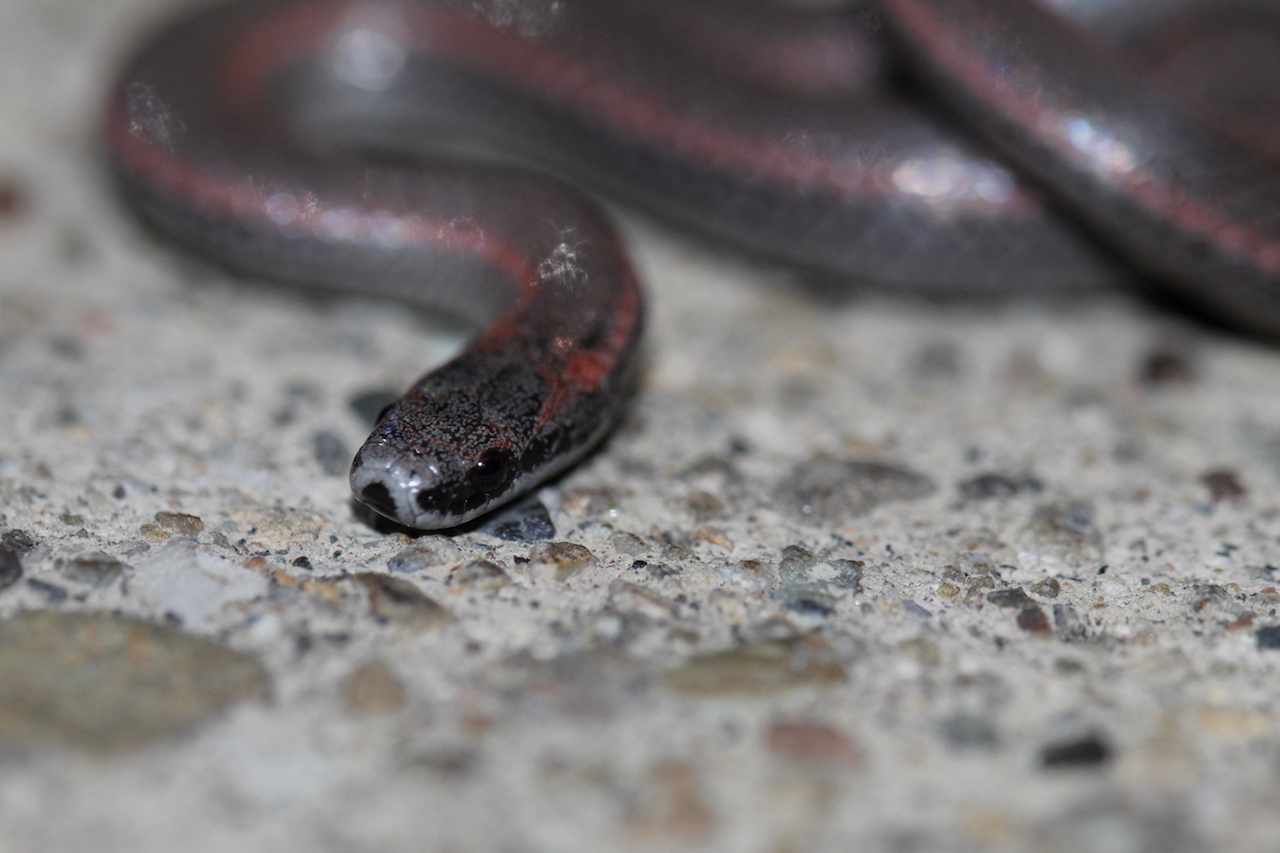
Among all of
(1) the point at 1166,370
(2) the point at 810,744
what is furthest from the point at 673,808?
(1) the point at 1166,370

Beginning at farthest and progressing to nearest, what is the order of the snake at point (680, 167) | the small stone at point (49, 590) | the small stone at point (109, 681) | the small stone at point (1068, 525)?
the snake at point (680, 167), the small stone at point (1068, 525), the small stone at point (49, 590), the small stone at point (109, 681)

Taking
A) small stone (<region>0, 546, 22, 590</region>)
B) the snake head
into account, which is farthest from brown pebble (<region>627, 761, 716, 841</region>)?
small stone (<region>0, 546, 22, 590</region>)

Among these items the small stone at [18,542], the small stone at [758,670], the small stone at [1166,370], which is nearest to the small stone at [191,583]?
the small stone at [18,542]

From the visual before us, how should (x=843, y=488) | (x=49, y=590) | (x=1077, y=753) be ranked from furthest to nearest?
(x=843, y=488), (x=49, y=590), (x=1077, y=753)

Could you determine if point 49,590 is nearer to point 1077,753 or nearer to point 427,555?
point 427,555

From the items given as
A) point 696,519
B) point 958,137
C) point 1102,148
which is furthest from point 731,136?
point 696,519

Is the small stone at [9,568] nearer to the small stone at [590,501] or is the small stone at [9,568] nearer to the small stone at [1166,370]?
the small stone at [590,501]
